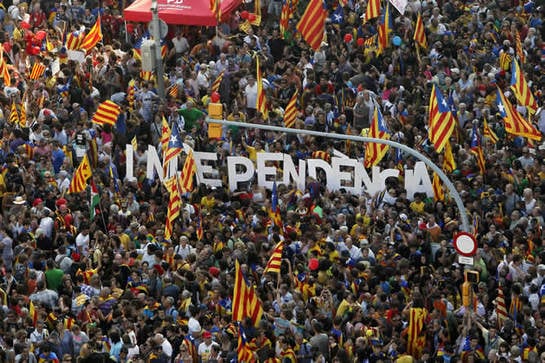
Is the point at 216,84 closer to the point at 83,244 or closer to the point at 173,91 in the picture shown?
the point at 173,91

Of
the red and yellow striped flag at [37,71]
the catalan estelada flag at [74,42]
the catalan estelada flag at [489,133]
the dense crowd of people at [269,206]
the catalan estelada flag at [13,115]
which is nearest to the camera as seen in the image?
the dense crowd of people at [269,206]

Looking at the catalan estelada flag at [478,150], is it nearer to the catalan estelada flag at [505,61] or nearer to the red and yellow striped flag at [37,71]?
the catalan estelada flag at [505,61]

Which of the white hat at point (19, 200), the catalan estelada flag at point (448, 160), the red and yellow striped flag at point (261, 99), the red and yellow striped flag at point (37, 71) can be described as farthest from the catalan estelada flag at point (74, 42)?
the catalan estelada flag at point (448, 160)

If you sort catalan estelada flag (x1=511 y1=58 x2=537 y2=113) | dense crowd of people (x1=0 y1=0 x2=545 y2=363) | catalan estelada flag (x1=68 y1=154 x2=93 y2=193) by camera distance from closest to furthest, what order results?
dense crowd of people (x1=0 y1=0 x2=545 y2=363), catalan estelada flag (x1=68 y1=154 x2=93 y2=193), catalan estelada flag (x1=511 y1=58 x2=537 y2=113)

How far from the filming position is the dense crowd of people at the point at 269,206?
30.2 m

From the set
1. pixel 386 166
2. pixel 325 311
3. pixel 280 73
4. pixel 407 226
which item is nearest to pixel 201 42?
pixel 280 73

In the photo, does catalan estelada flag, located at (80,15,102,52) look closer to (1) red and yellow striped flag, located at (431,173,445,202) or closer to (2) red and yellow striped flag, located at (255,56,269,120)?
(2) red and yellow striped flag, located at (255,56,269,120)

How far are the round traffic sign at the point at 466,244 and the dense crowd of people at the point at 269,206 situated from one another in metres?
0.79

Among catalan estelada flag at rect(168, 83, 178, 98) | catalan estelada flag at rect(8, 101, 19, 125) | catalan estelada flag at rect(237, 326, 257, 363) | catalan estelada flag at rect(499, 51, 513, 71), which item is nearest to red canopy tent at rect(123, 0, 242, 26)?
catalan estelada flag at rect(168, 83, 178, 98)

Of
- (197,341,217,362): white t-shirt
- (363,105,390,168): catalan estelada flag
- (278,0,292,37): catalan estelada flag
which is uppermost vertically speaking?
(278,0,292,37): catalan estelada flag

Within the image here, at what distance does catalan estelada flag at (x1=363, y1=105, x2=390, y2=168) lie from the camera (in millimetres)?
35781

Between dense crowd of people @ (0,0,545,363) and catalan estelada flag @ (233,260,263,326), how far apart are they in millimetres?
275

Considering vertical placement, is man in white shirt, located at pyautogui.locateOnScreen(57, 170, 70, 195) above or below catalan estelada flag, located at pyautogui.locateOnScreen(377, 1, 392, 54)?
below

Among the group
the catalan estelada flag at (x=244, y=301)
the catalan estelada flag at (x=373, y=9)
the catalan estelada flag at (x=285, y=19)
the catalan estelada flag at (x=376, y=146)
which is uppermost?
the catalan estelada flag at (x=373, y=9)
